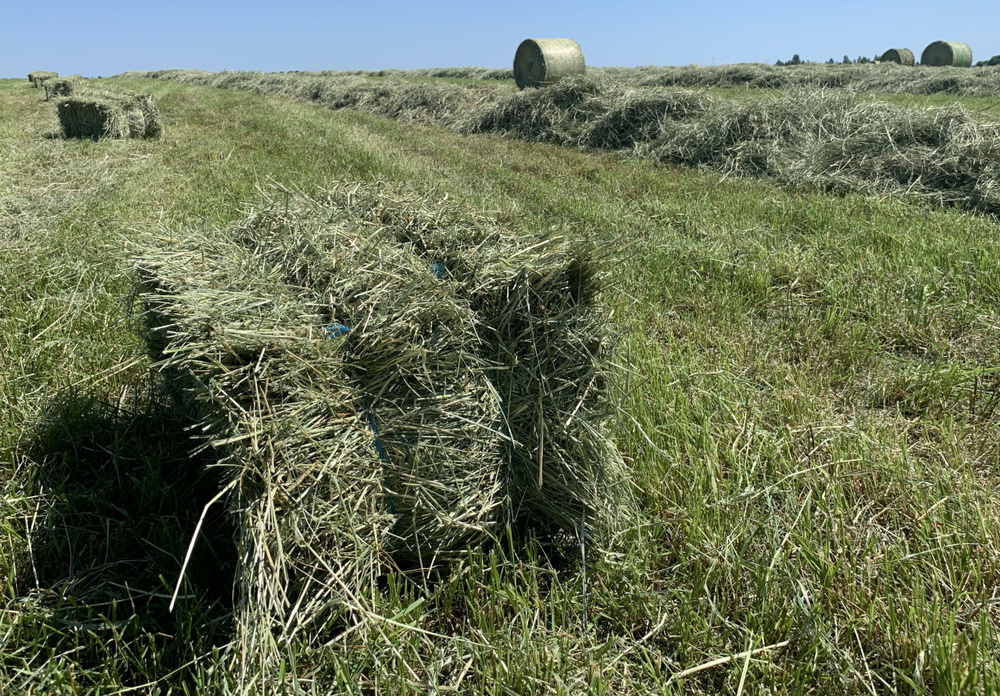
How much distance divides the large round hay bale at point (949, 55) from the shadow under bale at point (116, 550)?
111 ft

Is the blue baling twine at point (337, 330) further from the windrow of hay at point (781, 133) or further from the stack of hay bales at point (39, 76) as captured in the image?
the stack of hay bales at point (39, 76)

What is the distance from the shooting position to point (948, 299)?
160 inches

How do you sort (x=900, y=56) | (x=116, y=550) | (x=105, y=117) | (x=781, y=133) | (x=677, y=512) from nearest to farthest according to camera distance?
(x=116, y=550) → (x=677, y=512) → (x=781, y=133) → (x=105, y=117) → (x=900, y=56)

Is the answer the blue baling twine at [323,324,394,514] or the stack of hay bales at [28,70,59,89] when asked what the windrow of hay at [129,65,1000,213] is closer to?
the blue baling twine at [323,324,394,514]

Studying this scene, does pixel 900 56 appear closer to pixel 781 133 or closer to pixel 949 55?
pixel 949 55

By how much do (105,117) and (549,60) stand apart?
32.4 feet

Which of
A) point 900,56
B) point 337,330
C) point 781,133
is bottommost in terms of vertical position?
point 337,330

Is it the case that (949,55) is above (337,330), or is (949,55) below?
above

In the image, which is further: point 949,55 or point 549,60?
point 949,55

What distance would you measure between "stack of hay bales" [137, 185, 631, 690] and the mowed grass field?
159mm

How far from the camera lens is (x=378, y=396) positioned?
79.2 inches

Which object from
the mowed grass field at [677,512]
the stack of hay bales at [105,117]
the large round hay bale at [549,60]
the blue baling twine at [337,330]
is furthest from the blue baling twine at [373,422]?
the large round hay bale at [549,60]

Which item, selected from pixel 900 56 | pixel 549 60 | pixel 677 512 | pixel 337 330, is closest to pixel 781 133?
pixel 677 512

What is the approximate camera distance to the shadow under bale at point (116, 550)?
1.90 metres
